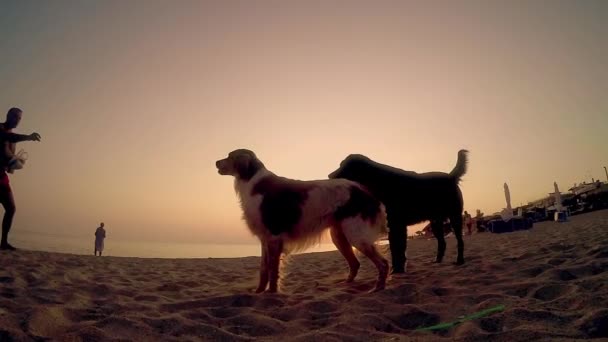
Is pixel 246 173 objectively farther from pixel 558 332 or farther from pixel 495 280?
pixel 558 332

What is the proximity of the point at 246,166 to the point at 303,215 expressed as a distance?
1.01m

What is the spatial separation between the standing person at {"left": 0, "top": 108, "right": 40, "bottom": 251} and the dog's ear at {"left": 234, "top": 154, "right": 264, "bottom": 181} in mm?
4456

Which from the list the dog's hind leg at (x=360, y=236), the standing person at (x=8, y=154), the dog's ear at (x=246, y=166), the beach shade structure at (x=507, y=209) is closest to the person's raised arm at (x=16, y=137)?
the standing person at (x=8, y=154)

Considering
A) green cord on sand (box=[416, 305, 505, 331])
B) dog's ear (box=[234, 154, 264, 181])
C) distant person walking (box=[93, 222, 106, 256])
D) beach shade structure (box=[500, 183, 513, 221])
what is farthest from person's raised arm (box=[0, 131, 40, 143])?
beach shade structure (box=[500, 183, 513, 221])

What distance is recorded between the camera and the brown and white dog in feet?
14.1

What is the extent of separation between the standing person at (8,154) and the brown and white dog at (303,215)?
4.96m

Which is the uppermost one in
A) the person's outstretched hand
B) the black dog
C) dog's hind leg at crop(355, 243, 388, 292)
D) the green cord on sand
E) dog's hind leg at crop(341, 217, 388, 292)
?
the person's outstretched hand

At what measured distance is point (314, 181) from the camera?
4547mm

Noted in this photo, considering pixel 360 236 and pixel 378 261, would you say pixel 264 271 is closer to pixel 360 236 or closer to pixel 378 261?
pixel 360 236

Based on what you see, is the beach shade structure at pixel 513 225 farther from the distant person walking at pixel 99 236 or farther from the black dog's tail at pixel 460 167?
the distant person walking at pixel 99 236

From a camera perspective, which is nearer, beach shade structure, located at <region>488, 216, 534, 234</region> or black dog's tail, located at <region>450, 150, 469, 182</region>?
black dog's tail, located at <region>450, 150, 469, 182</region>

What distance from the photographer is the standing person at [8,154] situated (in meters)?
6.59

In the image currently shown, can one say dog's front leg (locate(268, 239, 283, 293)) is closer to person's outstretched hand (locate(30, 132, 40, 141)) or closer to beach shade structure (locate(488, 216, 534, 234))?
person's outstretched hand (locate(30, 132, 40, 141))

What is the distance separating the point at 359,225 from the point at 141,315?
97.1 inches
